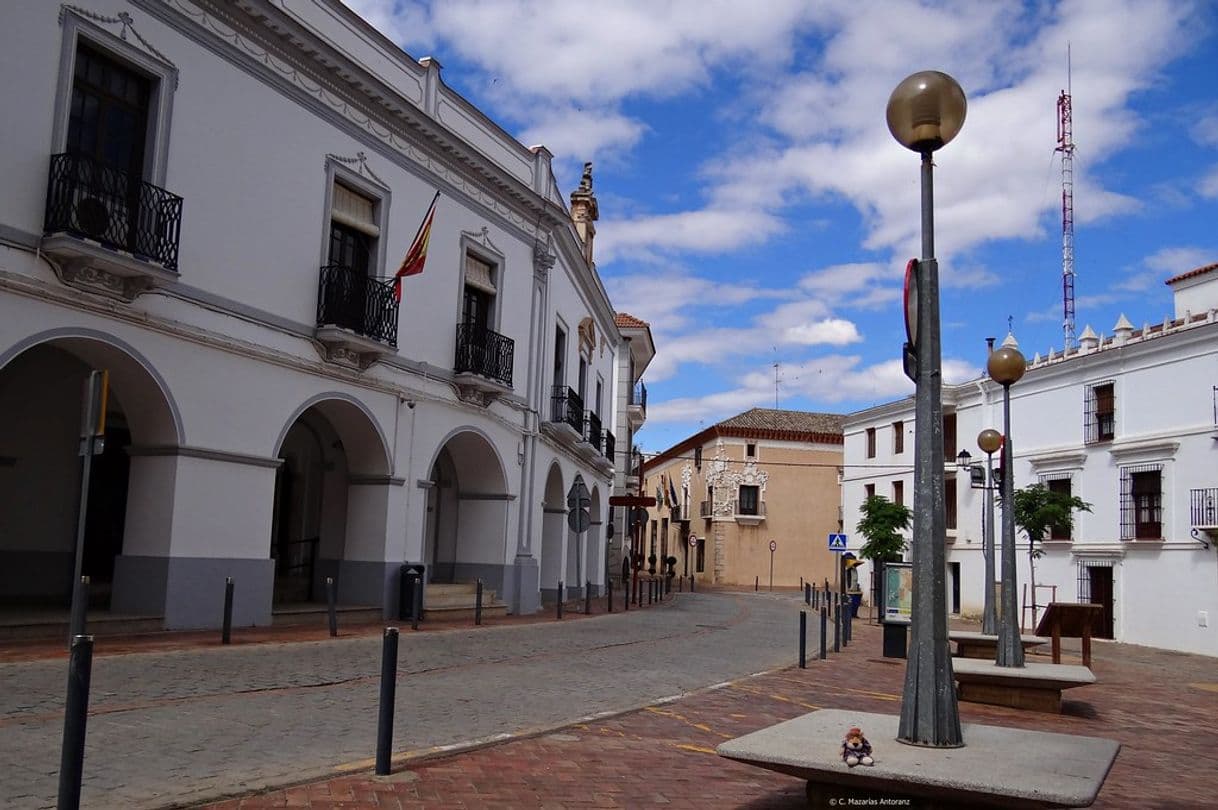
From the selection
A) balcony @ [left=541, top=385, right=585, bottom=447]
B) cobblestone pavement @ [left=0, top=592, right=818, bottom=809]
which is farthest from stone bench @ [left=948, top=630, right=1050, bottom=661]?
balcony @ [left=541, top=385, right=585, bottom=447]

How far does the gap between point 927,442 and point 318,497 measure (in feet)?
53.3

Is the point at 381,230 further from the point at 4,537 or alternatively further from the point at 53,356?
the point at 4,537

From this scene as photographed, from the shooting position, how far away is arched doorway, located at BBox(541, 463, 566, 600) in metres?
26.3

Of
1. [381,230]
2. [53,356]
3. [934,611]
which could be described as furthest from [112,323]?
[934,611]

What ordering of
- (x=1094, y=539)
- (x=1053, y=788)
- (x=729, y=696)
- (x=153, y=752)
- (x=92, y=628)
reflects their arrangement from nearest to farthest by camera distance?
1. (x=1053, y=788)
2. (x=153, y=752)
3. (x=729, y=696)
4. (x=92, y=628)
5. (x=1094, y=539)

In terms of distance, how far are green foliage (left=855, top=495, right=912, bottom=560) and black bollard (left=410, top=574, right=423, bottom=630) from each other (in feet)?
63.7

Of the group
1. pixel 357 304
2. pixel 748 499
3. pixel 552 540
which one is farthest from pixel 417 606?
pixel 748 499

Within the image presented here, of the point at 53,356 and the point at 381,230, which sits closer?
the point at 53,356

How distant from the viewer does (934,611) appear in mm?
5562

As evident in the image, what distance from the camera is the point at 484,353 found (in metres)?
20.4

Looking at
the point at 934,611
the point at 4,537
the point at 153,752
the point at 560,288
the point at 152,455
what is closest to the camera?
the point at 934,611

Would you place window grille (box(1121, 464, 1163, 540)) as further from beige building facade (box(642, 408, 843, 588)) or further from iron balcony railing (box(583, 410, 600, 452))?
beige building facade (box(642, 408, 843, 588))

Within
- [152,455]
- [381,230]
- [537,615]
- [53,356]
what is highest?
[381,230]

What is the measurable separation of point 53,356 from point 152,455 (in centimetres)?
→ 272
